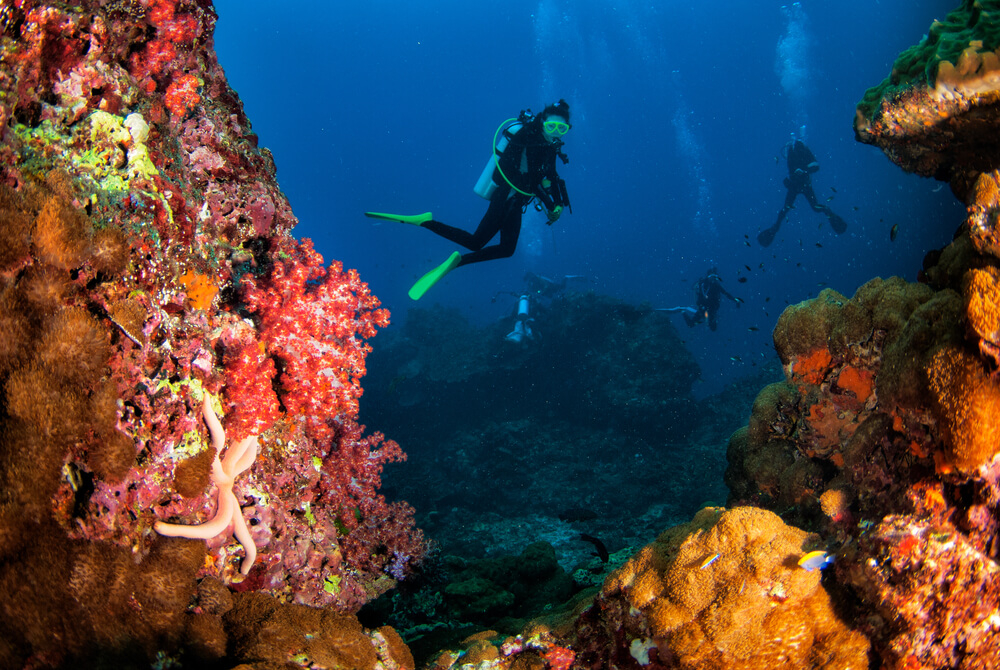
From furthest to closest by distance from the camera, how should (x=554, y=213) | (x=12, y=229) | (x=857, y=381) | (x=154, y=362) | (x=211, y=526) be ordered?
(x=554, y=213)
(x=857, y=381)
(x=211, y=526)
(x=154, y=362)
(x=12, y=229)

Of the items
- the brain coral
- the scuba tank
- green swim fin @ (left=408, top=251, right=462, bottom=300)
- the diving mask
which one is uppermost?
the scuba tank

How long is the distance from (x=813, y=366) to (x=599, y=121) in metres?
116

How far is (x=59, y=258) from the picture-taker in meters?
1.87

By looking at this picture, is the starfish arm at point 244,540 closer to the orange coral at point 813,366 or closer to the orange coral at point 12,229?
the orange coral at point 12,229

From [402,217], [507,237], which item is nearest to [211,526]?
[402,217]

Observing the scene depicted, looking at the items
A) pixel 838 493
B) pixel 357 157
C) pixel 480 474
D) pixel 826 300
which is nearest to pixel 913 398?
pixel 838 493

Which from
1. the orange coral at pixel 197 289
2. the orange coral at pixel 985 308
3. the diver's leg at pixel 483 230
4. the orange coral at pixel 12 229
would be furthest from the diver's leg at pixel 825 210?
the orange coral at pixel 12 229

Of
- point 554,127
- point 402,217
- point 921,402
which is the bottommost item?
point 921,402

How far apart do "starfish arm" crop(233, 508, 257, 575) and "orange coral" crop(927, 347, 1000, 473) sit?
364 cm

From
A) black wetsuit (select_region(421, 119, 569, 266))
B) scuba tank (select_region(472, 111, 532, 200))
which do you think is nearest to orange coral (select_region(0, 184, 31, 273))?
black wetsuit (select_region(421, 119, 569, 266))

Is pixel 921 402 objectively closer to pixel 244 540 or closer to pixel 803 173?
pixel 244 540

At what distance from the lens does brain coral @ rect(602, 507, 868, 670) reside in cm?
211

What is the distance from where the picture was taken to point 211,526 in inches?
88.9

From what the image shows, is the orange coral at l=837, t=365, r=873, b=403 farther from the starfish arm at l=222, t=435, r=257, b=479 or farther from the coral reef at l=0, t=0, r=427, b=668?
the starfish arm at l=222, t=435, r=257, b=479
